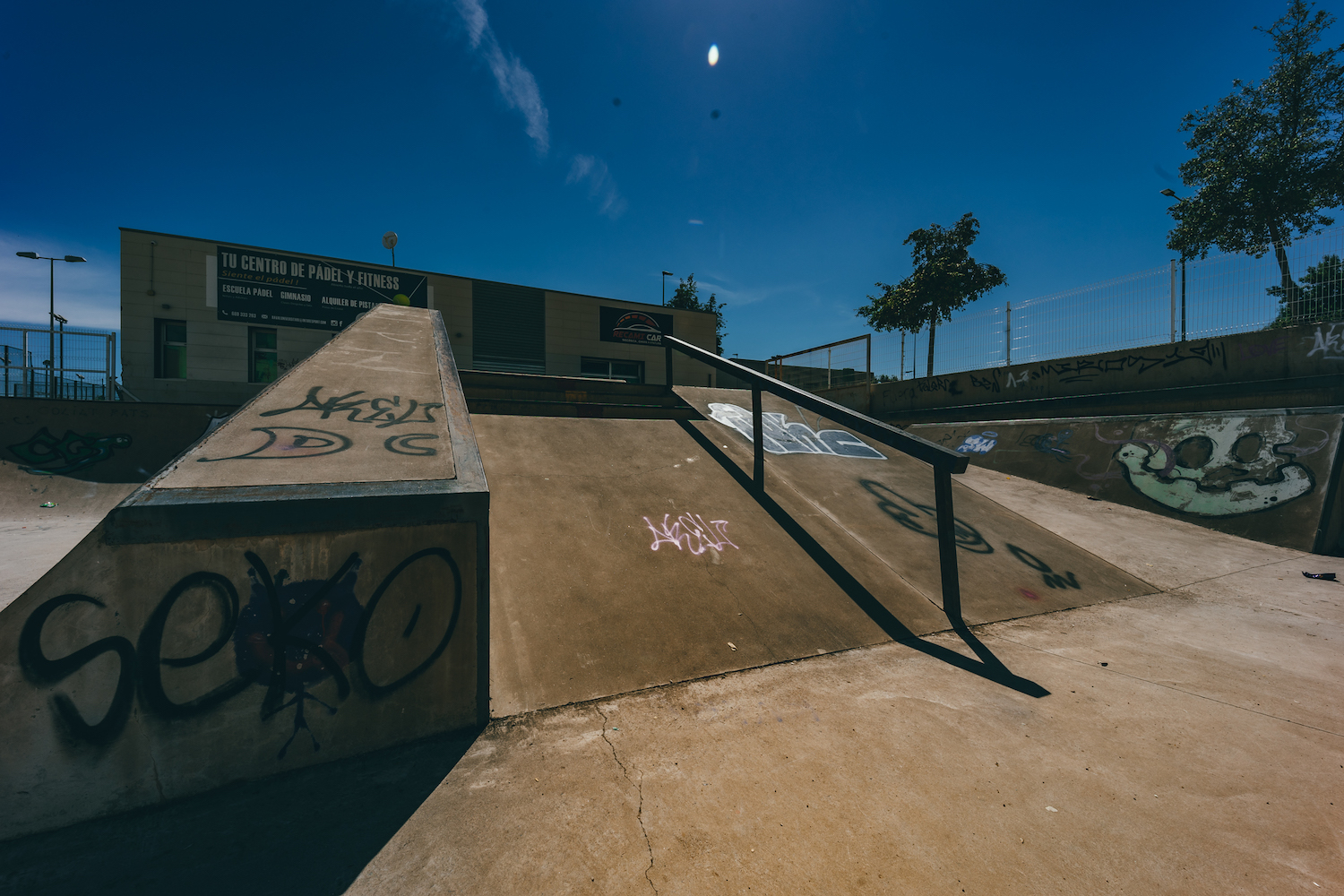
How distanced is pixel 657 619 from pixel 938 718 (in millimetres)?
1454

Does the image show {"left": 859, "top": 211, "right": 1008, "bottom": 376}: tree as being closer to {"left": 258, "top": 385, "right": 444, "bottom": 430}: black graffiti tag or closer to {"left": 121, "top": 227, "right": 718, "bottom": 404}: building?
{"left": 121, "top": 227, "right": 718, "bottom": 404}: building

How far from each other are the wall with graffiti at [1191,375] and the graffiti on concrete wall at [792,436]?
5.80m

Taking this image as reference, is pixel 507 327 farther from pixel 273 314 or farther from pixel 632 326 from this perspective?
pixel 273 314

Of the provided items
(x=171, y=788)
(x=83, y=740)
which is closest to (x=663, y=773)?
(x=171, y=788)

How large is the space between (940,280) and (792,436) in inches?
593

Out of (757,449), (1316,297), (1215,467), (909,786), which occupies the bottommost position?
(909,786)

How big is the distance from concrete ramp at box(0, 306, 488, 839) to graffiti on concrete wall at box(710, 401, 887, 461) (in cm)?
430

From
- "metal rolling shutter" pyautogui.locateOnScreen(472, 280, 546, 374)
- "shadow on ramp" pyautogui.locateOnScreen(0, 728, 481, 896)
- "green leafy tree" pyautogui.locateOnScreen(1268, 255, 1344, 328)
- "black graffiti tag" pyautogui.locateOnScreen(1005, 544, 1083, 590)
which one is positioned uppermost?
"metal rolling shutter" pyautogui.locateOnScreen(472, 280, 546, 374)

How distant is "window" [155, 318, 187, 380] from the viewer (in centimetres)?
1318

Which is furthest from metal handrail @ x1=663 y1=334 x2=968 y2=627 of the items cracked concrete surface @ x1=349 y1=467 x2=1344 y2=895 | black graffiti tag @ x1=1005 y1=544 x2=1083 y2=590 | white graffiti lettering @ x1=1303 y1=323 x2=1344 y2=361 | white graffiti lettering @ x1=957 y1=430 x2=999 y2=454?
white graffiti lettering @ x1=1303 y1=323 x2=1344 y2=361

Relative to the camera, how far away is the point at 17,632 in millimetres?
1563

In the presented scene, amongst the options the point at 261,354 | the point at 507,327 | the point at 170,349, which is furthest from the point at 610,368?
the point at 170,349

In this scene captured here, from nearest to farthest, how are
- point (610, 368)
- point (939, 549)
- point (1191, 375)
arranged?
point (939, 549) < point (1191, 375) < point (610, 368)

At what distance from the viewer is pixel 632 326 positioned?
61.5 ft
